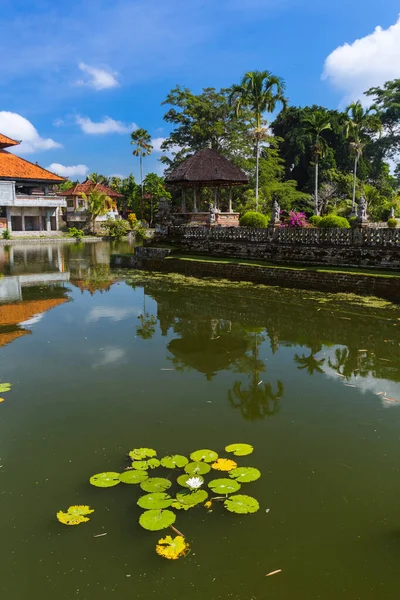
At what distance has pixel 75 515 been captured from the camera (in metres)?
3.06

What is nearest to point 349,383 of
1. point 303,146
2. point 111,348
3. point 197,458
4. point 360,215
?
point 197,458

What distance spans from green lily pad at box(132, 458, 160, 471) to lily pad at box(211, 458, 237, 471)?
1.57 feet

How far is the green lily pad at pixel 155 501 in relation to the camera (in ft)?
10.2

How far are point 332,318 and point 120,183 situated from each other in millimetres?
56529

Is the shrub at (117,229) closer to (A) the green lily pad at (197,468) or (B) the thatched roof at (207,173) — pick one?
(B) the thatched roof at (207,173)

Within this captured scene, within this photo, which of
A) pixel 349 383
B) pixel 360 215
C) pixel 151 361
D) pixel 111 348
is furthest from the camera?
pixel 360 215

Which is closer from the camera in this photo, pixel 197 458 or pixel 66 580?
pixel 66 580

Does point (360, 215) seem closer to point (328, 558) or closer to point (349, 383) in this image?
point (349, 383)

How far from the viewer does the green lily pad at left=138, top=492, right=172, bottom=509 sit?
3.11 meters

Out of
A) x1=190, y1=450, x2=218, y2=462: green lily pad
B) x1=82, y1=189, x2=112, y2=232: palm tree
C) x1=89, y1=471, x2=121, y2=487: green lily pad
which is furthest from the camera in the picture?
x1=82, y1=189, x2=112, y2=232: palm tree

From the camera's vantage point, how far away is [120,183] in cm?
6150

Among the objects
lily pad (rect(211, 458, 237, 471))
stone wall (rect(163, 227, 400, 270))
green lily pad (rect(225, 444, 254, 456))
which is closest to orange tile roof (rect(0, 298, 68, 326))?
green lily pad (rect(225, 444, 254, 456))

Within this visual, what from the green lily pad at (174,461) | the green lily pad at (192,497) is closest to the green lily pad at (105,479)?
the green lily pad at (174,461)

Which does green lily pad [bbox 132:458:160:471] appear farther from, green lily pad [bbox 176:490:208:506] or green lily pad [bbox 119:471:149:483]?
→ green lily pad [bbox 176:490:208:506]
